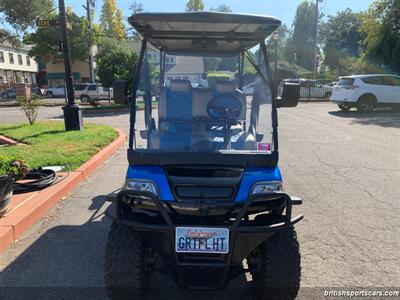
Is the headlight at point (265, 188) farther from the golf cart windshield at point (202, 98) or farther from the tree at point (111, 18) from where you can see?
the tree at point (111, 18)

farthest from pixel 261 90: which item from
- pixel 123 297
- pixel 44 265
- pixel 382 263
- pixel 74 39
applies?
pixel 74 39

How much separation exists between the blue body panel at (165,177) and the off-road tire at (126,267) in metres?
0.40

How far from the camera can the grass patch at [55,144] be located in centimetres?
694

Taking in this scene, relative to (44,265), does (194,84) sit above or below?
above

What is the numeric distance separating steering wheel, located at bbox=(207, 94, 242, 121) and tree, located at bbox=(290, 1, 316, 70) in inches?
3152

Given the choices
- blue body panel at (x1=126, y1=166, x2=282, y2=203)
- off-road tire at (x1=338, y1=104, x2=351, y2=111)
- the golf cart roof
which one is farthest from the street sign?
off-road tire at (x1=338, y1=104, x2=351, y2=111)

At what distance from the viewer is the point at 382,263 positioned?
12.1ft

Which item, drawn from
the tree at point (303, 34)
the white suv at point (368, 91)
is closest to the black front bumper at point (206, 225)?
the white suv at point (368, 91)

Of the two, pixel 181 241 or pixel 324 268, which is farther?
pixel 324 268

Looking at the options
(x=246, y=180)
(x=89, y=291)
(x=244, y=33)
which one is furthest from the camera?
(x=244, y=33)

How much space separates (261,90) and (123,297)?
7.78 feet

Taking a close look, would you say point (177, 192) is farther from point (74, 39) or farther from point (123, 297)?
point (74, 39)

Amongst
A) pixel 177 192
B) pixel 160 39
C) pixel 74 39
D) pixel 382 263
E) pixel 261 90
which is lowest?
pixel 382 263

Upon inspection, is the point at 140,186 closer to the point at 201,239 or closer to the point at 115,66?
the point at 201,239
